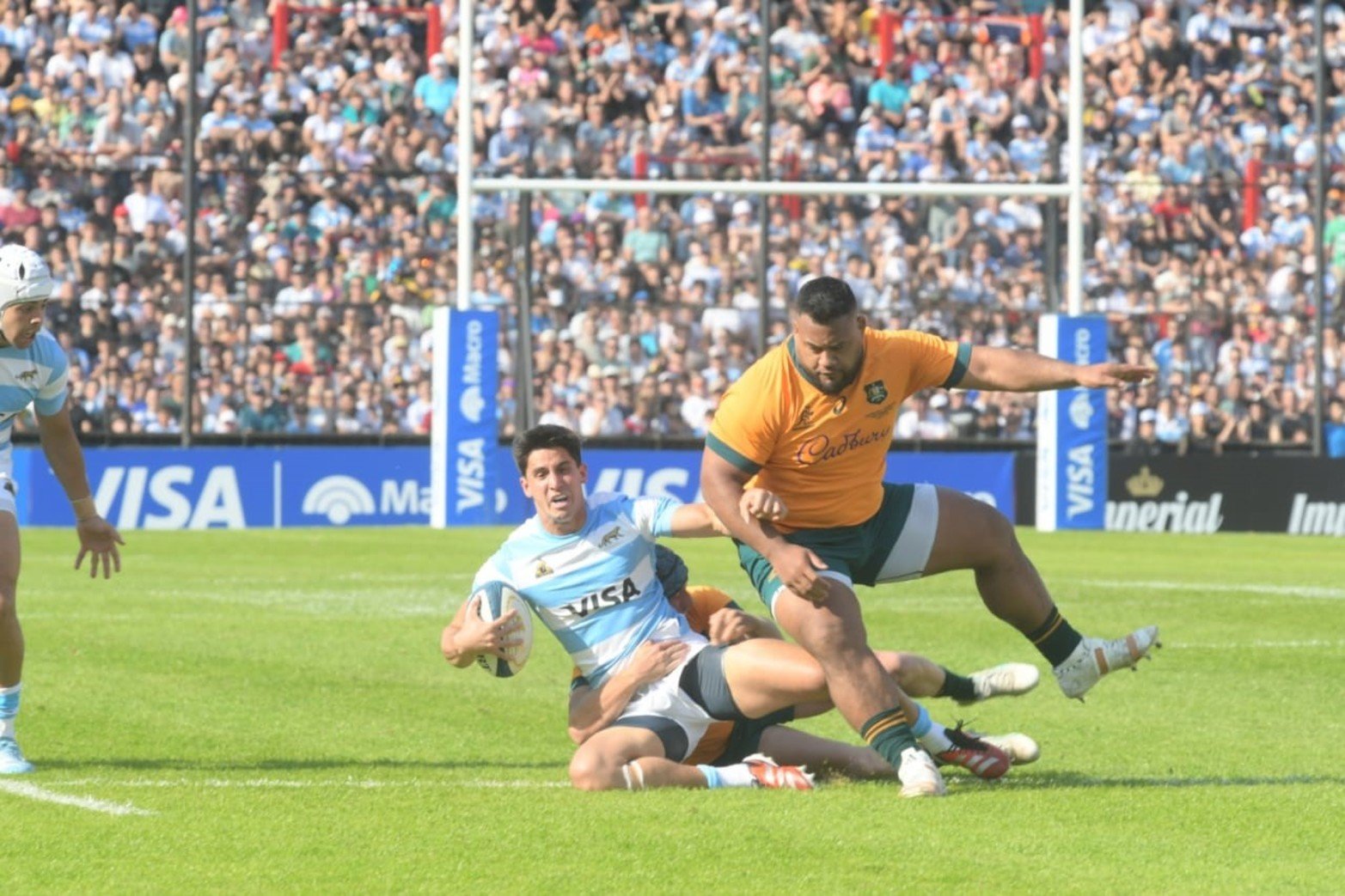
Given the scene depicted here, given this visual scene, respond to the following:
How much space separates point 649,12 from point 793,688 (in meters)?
23.1

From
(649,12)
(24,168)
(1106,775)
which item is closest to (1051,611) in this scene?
(1106,775)

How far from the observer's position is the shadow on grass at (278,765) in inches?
344

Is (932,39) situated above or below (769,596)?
above

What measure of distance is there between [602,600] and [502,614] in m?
0.41

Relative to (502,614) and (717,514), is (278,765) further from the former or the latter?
(717,514)

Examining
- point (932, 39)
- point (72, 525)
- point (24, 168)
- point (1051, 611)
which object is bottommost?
point (72, 525)

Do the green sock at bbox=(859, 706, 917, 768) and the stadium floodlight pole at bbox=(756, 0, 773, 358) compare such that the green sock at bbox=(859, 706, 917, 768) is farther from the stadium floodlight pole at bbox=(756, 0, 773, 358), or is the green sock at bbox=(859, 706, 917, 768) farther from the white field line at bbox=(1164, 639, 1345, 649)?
the stadium floodlight pole at bbox=(756, 0, 773, 358)

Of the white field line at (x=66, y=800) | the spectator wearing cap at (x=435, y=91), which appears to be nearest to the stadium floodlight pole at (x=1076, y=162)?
the spectator wearing cap at (x=435, y=91)

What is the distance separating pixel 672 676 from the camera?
321 inches

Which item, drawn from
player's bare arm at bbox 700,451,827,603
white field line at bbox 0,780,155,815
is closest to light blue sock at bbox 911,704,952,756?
player's bare arm at bbox 700,451,827,603

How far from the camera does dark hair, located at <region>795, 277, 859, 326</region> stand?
7578mm

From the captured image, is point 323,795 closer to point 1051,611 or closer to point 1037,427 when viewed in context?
point 1051,611

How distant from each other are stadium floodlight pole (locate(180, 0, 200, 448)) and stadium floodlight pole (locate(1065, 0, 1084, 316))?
997 cm

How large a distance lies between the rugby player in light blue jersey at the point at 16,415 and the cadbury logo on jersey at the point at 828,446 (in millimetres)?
2950
